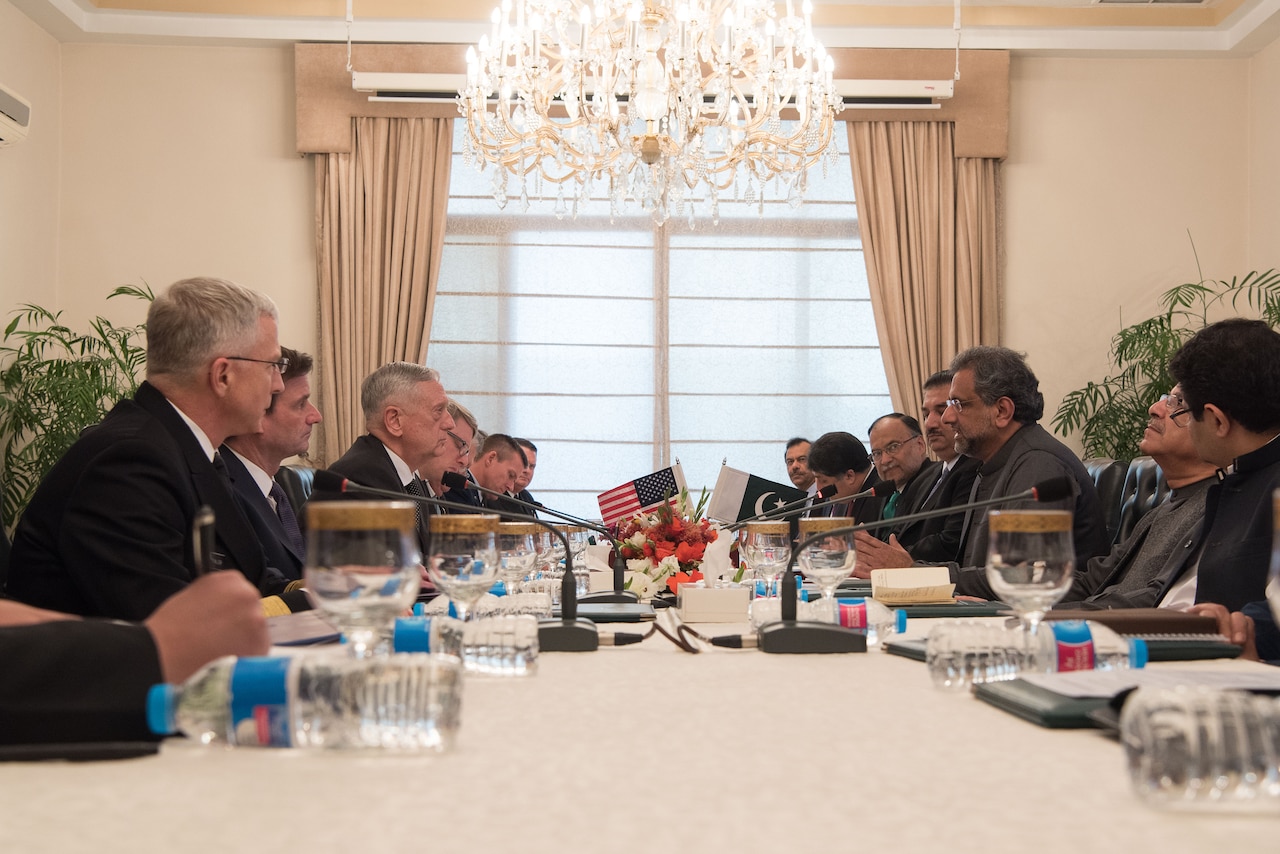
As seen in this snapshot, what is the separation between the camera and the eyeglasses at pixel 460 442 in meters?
4.57

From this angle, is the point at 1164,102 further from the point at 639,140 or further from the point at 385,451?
the point at 385,451

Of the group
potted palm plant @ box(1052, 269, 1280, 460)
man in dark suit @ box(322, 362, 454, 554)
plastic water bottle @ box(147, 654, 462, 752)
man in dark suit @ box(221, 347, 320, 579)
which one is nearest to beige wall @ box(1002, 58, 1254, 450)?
potted palm plant @ box(1052, 269, 1280, 460)

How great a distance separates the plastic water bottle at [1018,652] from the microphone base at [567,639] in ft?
1.81

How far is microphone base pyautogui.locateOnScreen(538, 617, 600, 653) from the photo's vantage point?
1.78 m

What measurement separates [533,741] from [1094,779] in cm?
47

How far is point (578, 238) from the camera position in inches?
273

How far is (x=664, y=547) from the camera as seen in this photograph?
336cm

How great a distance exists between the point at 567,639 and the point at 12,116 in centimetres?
474

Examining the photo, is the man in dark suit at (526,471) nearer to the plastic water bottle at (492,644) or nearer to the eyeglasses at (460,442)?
the eyeglasses at (460,442)

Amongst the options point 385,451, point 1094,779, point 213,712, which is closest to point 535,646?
point 213,712

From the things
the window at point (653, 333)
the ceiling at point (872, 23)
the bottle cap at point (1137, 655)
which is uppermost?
the ceiling at point (872, 23)

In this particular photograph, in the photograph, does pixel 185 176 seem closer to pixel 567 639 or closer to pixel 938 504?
pixel 938 504

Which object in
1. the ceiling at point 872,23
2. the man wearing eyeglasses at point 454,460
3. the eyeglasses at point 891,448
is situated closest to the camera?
the man wearing eyeglasses at point 454,460

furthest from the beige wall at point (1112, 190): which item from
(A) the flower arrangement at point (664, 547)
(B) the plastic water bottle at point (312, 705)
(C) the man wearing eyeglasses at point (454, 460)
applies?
(B) the plastic water bottle at point (312, 705)
